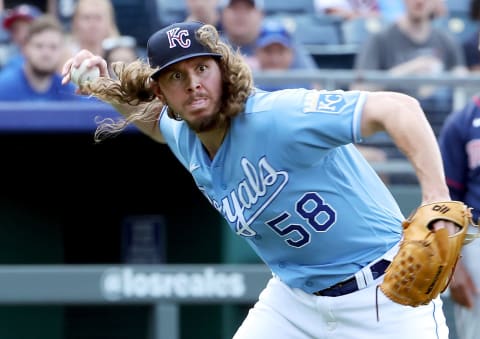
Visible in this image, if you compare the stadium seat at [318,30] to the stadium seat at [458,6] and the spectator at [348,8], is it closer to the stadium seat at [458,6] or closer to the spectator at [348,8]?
the spectator at [348,8]

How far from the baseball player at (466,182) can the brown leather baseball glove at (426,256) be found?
2.07 m

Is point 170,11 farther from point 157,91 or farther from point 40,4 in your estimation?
point 157,91

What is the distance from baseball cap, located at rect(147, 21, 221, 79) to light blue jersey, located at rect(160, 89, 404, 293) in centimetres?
26

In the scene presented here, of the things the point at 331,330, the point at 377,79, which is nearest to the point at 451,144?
the point at 377,79

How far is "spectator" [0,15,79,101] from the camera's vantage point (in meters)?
6.28

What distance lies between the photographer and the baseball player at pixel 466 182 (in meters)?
5.29

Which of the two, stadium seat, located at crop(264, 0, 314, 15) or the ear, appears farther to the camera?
stadium seat, located at crop(264, 0, 314, 15)

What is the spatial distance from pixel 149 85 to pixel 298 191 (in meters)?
0.67

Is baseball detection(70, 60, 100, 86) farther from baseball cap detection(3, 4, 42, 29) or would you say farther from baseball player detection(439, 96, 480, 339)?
baseball cap detection(3, 4, 42, 29)

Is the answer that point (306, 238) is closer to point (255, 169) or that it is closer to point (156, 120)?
point (255, 169)

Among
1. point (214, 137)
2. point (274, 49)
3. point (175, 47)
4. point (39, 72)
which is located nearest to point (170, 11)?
point (274, 49)

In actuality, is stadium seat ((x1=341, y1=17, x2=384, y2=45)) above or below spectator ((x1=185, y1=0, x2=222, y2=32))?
below

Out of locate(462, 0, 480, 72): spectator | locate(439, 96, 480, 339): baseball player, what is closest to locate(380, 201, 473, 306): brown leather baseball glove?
locate(439, 96, 480, 339): baseball player

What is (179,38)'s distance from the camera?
3.50m
